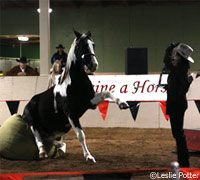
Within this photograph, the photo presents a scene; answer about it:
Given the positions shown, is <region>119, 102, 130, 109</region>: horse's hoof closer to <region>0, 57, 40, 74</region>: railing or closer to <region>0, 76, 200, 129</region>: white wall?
<region>0, 76, 200, 129</region>: white wall

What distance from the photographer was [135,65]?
11.0 metres

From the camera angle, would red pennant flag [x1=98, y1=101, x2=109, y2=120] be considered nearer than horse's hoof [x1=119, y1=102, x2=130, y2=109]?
No

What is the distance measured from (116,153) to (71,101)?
184cm

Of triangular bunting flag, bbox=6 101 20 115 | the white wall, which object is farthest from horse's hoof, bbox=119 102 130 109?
triangular bunting flag, bbox=6 101 20 115

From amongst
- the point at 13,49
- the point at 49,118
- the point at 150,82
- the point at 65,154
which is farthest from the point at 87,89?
the point at 13,49

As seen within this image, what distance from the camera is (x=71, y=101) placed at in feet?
20.0

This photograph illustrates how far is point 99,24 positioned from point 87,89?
12461 millimetres

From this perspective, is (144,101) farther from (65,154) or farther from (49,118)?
(49,118)

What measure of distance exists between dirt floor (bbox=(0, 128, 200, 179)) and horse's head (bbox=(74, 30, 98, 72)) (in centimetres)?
161

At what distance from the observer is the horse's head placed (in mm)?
5604

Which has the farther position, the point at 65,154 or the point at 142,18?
the point at 142,18

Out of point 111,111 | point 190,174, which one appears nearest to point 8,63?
point 111,111

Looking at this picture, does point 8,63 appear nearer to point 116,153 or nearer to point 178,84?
point 116,153

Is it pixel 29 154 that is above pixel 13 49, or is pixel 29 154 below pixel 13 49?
below
